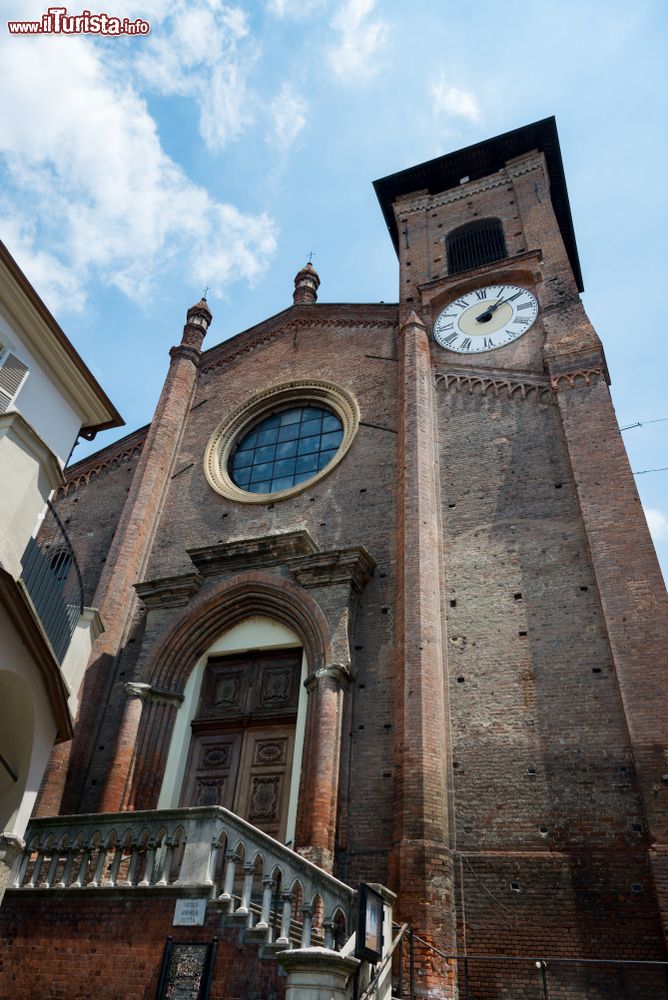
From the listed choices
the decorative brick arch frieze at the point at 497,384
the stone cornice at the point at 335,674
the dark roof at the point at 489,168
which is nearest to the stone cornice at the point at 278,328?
the decorative brick arch frieze at the point at 497,384

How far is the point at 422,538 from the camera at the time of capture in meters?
11.3

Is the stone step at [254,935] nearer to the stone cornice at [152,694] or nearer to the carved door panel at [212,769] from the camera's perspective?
the carved door panel at [212,769]

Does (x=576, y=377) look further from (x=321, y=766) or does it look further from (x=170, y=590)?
(x=170, y=590)

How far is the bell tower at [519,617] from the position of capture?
8.41 metres

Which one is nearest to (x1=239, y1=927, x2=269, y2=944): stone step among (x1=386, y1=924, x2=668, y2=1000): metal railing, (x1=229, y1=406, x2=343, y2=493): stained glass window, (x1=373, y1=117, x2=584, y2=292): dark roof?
(x1=386, y1=924, x2=668, y2=1000): metal railing

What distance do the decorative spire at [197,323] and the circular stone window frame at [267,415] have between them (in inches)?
125

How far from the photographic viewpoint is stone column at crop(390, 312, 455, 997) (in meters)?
8.13

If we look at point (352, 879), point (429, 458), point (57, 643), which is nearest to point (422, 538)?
point (429, 458)

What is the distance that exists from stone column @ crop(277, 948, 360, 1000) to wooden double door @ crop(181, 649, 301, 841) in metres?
4.30

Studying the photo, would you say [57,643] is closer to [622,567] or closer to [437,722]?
[437,722]

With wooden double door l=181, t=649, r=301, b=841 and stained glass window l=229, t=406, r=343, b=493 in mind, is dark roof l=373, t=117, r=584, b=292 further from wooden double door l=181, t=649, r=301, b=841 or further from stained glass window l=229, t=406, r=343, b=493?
wooden double door l=181, t=649, r=301, b=841

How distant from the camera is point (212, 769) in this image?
10.9m

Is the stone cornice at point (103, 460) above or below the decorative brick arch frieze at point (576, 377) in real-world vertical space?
above

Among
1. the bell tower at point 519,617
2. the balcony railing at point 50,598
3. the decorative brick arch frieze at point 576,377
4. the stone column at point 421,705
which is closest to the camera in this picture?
the balcony railing at point 50,598
